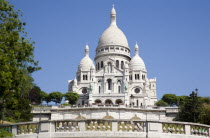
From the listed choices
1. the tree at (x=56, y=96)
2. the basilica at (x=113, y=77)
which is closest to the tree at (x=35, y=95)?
the tree at (x=56, y=96)

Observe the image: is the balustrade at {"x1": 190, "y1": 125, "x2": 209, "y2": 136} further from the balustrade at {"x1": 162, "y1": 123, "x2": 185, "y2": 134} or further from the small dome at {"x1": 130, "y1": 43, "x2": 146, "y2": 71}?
the small dome at {"x1": 130, "y1": 43, "x2": 146, "y2": 71}

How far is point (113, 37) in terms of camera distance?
116 meters

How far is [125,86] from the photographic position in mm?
95000

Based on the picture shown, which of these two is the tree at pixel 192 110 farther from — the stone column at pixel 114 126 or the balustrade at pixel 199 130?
the stone column at pixel 114 126

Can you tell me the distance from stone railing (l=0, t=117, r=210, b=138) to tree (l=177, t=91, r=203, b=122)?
3182cm

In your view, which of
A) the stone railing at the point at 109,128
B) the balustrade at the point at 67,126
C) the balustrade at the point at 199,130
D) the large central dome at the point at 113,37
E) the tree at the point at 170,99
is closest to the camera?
the stone railing at the point at 109,128

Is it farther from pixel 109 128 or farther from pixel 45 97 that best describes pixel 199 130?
pixel 45 97

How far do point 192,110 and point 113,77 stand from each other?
5177cm

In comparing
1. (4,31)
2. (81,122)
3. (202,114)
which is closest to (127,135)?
(81,122)

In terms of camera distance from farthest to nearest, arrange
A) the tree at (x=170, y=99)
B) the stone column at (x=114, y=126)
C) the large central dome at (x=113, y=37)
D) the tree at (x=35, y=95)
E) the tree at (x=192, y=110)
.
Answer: the large central dome at (x=113, y=37), the tree at (x=170, y=99), the tree at (x=35, y=95), the tree at (x=192, y=110), the stone column at (x=114, y=126)

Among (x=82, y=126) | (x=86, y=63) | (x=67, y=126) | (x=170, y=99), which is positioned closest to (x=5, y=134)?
(x=67, y=126)

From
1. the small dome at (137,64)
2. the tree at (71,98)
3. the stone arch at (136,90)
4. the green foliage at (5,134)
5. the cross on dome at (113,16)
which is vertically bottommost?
the green foliage at (5,134)

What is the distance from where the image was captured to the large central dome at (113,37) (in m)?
114

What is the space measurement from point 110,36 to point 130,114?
69293mm
